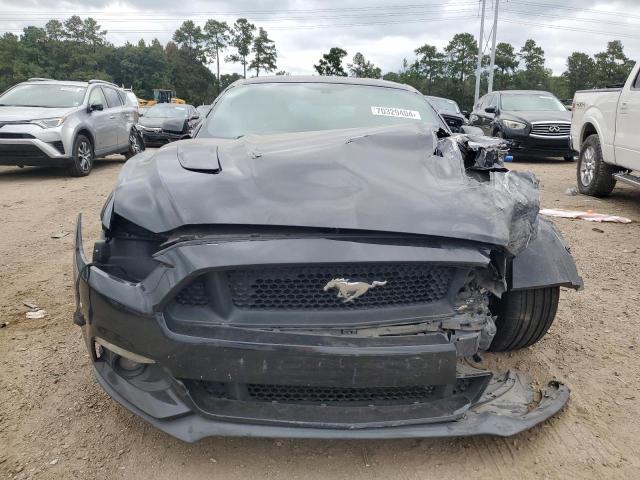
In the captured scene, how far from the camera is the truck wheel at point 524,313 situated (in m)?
2.38

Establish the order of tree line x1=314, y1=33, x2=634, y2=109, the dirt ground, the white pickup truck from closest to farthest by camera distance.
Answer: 1. the dirt ground
2. the white pickup truck
3. tree line x1=314, y1=33, x2=634, y2=109

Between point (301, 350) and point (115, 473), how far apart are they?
90 centimetres

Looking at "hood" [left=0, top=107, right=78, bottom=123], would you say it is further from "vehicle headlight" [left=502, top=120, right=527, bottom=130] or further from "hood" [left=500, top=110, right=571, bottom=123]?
"hood" [left=500, top=110, right=571, bottom=123]

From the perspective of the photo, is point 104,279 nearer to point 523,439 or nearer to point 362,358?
point 362,358

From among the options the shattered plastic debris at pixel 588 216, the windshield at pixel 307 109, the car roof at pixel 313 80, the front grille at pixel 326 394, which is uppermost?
the car roof at pixel 313 80

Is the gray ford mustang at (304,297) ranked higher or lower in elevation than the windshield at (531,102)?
lower

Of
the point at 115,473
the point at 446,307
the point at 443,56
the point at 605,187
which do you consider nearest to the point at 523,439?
the point at 446,307

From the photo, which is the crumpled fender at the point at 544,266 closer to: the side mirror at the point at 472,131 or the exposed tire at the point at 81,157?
the side mirror at the point at 472,131

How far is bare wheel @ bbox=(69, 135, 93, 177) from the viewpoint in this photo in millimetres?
8500

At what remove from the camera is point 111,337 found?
180 centimetres

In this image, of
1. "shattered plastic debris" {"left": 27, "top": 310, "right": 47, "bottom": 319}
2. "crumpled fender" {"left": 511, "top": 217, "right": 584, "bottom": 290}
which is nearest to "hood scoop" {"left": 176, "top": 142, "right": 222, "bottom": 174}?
"crumpled fender" {"left": 511, "top": 217, "right": 584, "bottom": 290}

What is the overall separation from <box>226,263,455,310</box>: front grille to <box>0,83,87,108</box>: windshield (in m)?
8.52

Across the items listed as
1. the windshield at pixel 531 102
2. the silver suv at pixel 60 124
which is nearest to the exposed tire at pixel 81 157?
the silver suv at pixel 60 124

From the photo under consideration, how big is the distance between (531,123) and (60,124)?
30.2 ft
